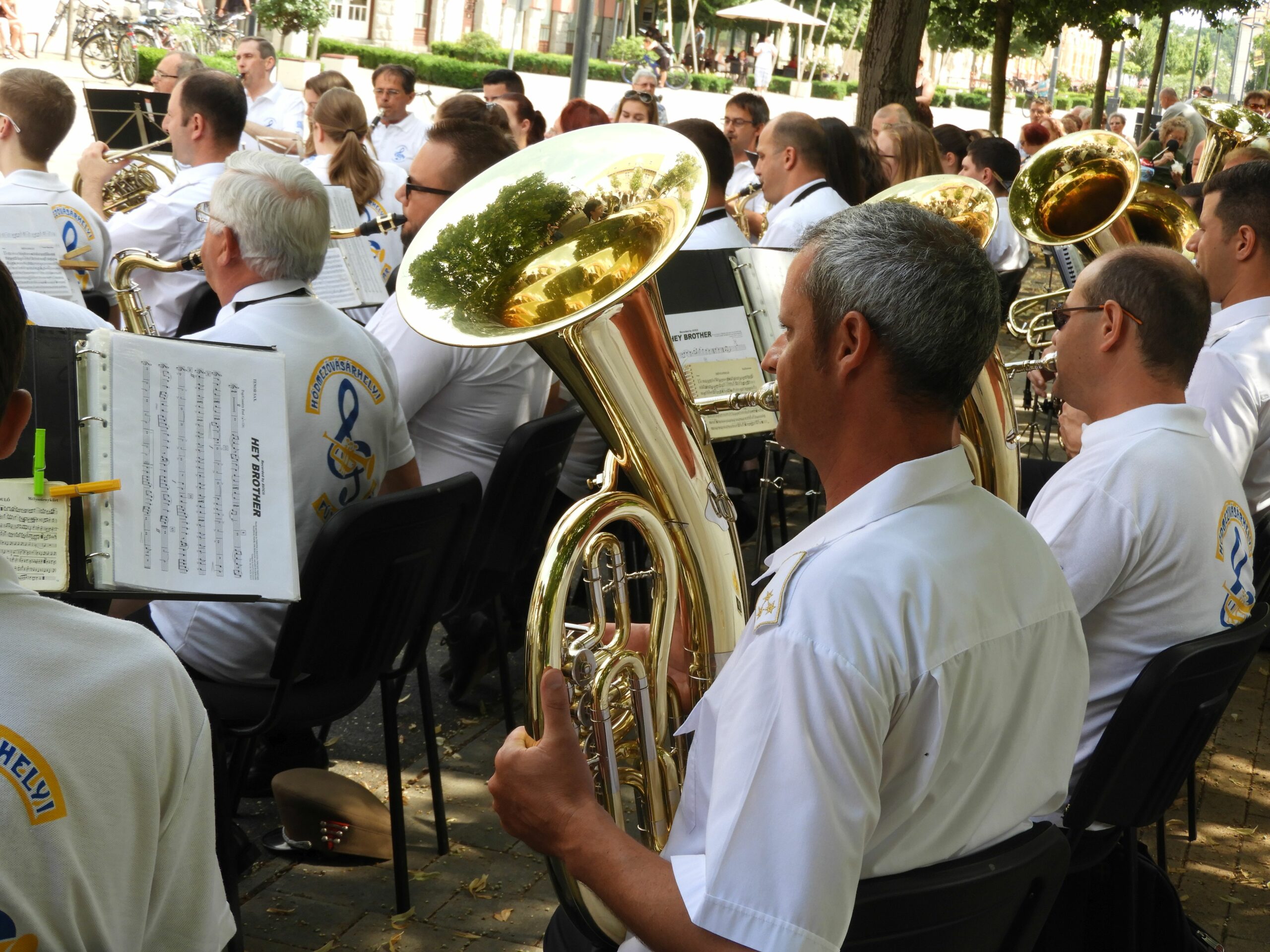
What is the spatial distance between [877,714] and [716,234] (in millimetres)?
3641

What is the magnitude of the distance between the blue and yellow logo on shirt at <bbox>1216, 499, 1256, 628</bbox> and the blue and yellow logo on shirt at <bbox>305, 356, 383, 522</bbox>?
181cm

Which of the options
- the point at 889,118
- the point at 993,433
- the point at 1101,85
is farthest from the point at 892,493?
the point at 1101,85

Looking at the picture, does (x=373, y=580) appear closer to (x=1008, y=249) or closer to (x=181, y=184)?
(x=181, y=184)

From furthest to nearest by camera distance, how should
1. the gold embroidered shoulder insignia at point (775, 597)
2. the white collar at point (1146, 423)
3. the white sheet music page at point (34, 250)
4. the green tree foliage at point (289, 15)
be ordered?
the green tree foliage at point (289, 15) < the white sheet music page at point (34, 250) < the white collar at point (1146, 423) < the gold embroidered shoulder insignia at point (775, 597)

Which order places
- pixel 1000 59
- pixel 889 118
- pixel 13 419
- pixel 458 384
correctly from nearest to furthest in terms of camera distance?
pixel 13 419 → pixel 458 384 → pixel 889 118 → pixel 1000 59

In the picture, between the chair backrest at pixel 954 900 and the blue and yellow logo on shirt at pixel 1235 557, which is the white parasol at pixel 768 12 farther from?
the chair backrest at pixel 954 900

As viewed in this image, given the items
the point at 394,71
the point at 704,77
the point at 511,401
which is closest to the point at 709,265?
the point at 511,401

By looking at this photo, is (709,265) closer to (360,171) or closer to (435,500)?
(435,500)

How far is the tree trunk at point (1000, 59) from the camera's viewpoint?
15.6 metres

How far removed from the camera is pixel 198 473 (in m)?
2.16

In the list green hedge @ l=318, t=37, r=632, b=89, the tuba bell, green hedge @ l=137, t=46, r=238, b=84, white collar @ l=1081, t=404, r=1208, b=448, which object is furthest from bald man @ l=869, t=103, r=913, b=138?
green hedge @ l=318, t=37, r=632, b=89

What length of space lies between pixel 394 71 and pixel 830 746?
26.6 feet

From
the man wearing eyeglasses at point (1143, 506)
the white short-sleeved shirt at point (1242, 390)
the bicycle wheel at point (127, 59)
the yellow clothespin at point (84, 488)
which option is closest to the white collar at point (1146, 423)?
the man wearing eyeglasses at point (1143, 506)

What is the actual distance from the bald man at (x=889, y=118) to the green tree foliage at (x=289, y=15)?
52.7 feet
